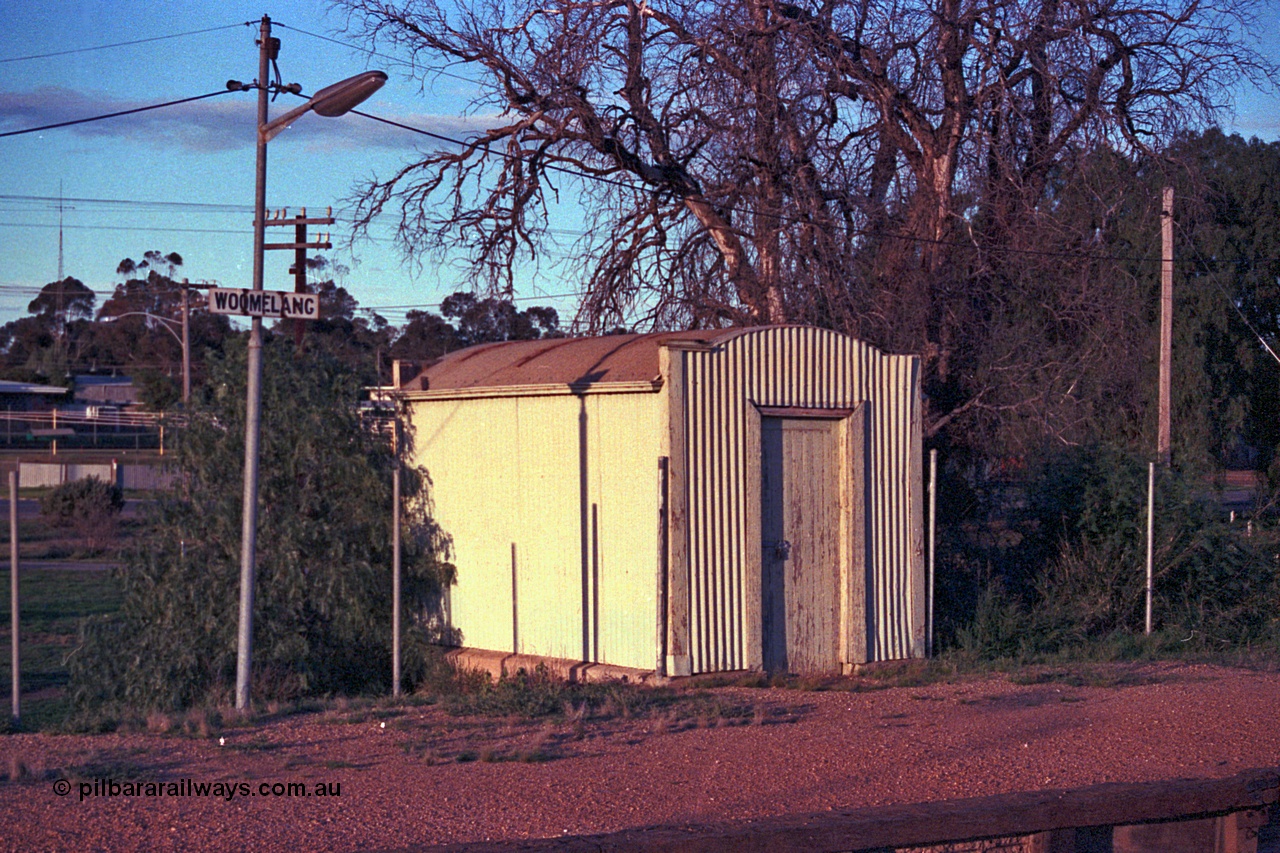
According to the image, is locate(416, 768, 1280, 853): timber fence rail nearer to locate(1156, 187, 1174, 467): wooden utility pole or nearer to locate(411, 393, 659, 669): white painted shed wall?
locate(411, 393, 659, 669): white painted shed wall

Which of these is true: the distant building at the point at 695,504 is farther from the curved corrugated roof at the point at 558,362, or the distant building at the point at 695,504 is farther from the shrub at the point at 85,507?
the shrub at the point at 85,507

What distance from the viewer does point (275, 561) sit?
11.4 m

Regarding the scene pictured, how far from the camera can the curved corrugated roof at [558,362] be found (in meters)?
10.6

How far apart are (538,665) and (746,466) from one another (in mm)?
2533

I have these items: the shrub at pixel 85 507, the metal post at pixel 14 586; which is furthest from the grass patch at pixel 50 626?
the shrub at pixel 85 507

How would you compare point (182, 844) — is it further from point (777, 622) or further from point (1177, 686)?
point (1177, 686)

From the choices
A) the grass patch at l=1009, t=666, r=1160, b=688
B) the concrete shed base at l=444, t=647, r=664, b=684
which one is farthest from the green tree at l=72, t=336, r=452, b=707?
the grass patch at l=1009, t=666, r=1160, b=688

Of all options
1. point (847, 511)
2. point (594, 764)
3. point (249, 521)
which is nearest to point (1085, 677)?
point (847, 511)

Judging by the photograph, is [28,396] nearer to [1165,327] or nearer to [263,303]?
[1165,327]

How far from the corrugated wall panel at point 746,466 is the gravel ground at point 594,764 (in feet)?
2.82

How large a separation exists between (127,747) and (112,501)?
84.1 ft

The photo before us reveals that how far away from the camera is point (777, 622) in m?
10.7

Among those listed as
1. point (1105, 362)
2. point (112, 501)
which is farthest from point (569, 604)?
point (112, 501)

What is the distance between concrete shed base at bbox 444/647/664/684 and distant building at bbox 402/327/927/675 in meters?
0.09
